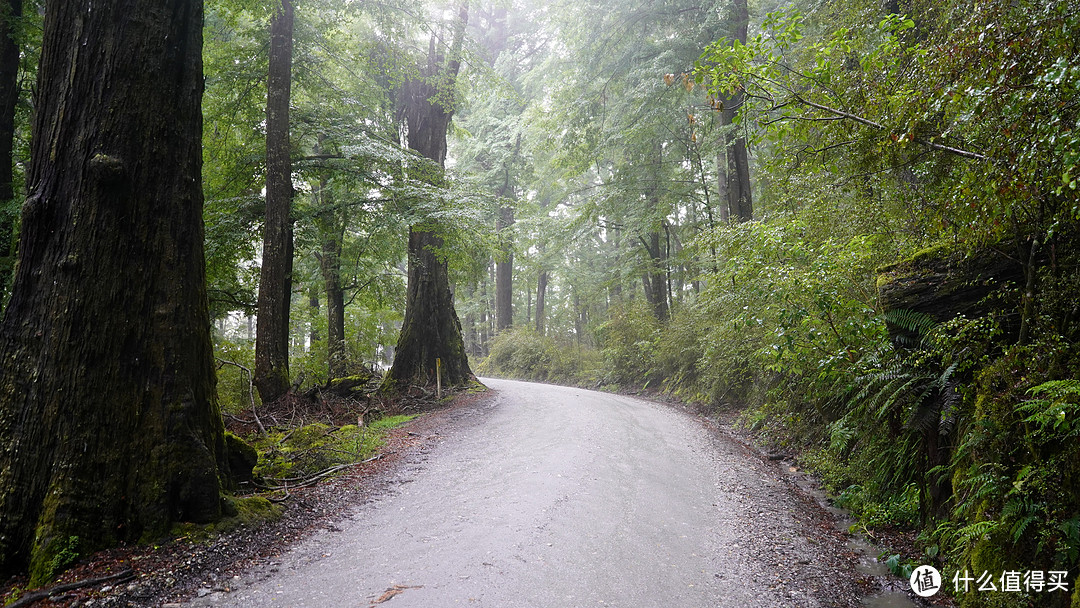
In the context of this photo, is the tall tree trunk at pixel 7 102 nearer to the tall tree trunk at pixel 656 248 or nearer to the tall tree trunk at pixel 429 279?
the tall tree trunk at pixel 429 279

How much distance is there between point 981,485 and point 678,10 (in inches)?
526

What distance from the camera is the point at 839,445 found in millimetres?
5695

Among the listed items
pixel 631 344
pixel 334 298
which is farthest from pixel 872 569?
pixel 631 344

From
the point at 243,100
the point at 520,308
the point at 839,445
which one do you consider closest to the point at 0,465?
the point at 839,445

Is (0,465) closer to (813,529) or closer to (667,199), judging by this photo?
(813,529)

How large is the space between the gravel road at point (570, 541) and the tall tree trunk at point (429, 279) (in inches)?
239

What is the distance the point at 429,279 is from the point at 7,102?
803 centimetres

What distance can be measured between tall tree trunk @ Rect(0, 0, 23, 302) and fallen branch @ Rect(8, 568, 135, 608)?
6.33 m

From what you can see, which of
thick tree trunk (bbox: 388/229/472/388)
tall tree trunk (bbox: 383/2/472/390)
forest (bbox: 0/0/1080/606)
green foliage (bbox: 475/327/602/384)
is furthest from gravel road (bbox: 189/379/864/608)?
green foliage (bbox: 475/327/602/384)

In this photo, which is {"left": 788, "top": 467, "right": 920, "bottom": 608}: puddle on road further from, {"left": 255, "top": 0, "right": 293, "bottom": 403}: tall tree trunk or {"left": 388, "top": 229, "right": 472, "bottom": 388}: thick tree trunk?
{"left": 388, "top": 229, "right": 472, "bottom": 388}: thick tree trunk

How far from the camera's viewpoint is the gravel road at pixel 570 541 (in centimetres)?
360

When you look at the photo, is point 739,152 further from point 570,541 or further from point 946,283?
point 570,541

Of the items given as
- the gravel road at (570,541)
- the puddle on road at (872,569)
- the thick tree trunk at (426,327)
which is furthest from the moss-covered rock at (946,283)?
the thick tree trunk at (426,327)
